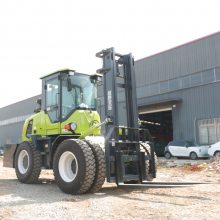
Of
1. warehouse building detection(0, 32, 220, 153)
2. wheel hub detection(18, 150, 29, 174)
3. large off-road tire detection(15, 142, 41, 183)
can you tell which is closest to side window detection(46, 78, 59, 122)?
large off-road tire detection(15, 142, 41, 183)

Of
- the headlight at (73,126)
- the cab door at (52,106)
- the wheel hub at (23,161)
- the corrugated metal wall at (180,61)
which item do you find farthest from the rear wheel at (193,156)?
the headlight at (73,126)

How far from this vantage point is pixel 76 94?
372 inches

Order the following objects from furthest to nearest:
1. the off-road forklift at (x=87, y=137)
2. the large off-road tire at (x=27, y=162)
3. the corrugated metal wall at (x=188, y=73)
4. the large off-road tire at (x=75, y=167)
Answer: the corrugated metal wall at (x=188, y=73) → the large off-road tire at (x=27, y=162) → the off-road forklift at (x=87, y=137) → the large off-road tire at (x=75, y=167)

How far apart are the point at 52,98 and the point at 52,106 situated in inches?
9.9

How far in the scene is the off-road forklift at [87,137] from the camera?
776cm

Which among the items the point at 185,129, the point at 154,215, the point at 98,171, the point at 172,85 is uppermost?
the point at 172,85

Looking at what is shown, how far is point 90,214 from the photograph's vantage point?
5902 mm

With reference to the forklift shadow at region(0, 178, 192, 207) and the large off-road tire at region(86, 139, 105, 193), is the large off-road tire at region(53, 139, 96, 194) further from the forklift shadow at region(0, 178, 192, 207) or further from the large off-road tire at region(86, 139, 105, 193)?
the forklift shadow at region(0, 178, 192, 207)

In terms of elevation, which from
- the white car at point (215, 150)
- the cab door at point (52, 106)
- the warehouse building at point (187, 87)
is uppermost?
the warehouse building at point (187, 87)

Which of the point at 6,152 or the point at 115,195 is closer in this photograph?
the point at 115,195

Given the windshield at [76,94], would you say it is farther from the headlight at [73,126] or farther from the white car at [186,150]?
the white car at [186,150]

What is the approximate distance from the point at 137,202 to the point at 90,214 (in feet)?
4.29

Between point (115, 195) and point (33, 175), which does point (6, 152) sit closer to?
point (33, 175)

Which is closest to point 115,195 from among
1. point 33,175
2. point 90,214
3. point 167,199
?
point 167,199
